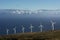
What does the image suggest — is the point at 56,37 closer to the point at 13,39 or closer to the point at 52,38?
the point at 52,38

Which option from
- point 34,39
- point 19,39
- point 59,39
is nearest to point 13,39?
point 19,39

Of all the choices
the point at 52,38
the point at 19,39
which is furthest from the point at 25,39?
the point at 52,38

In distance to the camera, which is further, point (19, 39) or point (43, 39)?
→ point (19, 39)

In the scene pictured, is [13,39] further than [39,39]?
Yes

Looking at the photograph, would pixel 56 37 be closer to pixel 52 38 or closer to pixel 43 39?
pixel 52 38

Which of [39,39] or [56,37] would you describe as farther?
[56,37]

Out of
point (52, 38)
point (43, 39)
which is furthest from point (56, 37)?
point (43, 39)

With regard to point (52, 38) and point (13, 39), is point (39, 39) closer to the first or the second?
point (52, 38)
